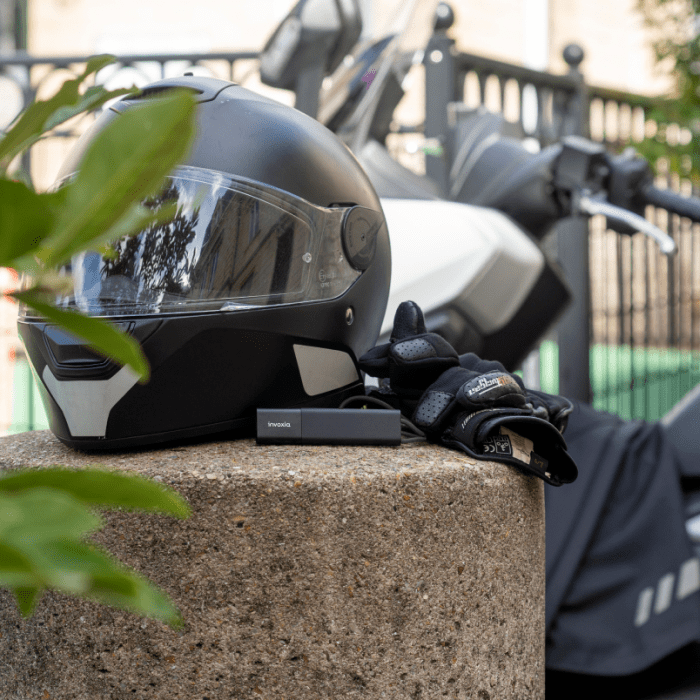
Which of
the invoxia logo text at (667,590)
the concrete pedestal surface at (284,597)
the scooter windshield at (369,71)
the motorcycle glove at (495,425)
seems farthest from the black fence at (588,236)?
the concrete pedestal surface at (284,597)

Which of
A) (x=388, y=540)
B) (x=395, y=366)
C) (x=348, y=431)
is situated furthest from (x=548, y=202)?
(x=388, y=540)

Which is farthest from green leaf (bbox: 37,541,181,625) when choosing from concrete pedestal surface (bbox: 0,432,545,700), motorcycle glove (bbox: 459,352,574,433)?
motorcycle glove (bbox: 459,352,574,433)

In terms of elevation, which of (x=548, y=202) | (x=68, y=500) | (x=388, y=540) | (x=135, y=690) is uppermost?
(x=68, y=500)

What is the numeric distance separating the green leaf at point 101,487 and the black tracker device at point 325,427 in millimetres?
629

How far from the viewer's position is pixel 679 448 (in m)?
1.44

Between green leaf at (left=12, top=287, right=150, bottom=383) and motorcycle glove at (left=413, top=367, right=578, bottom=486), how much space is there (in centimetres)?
64

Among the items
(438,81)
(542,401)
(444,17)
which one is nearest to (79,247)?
(542,401)

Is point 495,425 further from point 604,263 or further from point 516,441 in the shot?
point 604,263

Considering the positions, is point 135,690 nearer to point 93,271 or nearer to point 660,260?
point 93,271

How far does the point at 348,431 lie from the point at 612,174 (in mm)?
1094

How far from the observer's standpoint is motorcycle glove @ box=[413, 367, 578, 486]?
2.52ft

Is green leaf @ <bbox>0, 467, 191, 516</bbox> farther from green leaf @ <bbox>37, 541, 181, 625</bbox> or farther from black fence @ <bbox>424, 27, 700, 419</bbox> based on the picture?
black fence @ <bbox>424, 27, 700, 419</bbox>

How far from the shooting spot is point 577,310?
3697 millimetres

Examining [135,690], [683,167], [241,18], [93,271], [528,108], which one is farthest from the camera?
[241,18]
